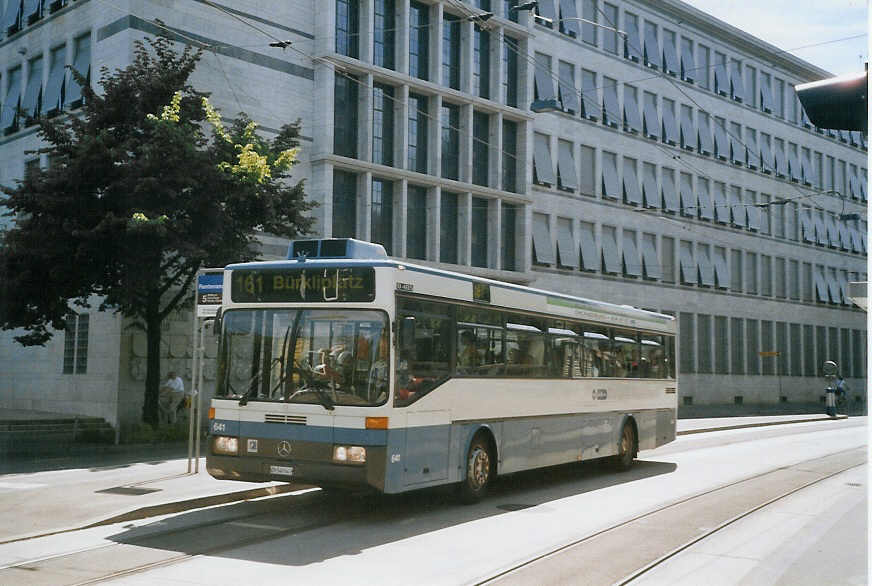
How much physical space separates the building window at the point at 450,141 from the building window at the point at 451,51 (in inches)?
39.0

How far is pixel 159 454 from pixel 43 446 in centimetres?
330

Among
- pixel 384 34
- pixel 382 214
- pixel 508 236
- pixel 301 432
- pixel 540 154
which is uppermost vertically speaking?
pixel 384 34

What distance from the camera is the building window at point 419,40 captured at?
3706 centimetres

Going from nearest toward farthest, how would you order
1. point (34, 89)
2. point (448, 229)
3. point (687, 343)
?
1. point (34, 89)
2. point (448, 229)
3. point (687, 343)

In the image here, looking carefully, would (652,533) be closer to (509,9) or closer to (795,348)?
(509,9)

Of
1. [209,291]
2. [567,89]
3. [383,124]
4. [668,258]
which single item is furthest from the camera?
[668,258]

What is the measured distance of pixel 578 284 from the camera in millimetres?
45781

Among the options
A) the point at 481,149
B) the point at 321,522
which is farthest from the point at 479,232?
the point at 321,522

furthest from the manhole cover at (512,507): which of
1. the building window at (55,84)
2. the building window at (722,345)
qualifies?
the building window at (722,345)

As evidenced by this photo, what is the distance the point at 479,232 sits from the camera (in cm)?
4044

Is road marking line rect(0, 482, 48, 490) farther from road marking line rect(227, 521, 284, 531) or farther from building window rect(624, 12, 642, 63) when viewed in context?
building window rect(624, 12, 642, 63)

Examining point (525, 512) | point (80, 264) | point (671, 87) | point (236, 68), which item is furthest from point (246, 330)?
point (671, 87)

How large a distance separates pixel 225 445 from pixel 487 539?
3.31 meters

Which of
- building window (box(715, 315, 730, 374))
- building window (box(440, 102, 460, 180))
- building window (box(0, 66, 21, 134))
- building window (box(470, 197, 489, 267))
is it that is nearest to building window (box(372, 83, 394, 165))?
building window (box(440, 102, 460, 180))
